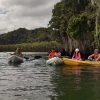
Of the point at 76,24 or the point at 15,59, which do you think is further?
the point at 76,24

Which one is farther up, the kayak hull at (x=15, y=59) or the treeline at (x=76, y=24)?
the treeline at (x=76, y=24)

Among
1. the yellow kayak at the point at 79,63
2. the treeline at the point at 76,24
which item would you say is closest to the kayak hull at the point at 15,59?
the yellow kayak at the point at 79,63

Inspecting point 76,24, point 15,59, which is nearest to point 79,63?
point 15,59

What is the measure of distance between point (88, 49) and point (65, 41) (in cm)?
810

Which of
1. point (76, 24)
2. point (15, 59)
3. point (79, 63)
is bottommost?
point (79, 63)

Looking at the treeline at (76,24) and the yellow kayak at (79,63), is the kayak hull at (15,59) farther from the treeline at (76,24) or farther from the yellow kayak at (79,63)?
the treeline at (76,24)

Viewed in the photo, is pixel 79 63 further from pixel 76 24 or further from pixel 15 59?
pixel 76 24

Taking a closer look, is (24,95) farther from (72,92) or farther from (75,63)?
(75,63)

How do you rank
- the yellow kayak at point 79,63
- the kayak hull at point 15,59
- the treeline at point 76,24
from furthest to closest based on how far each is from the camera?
the treeline at point 76,24 → the kayak hull at point 15,59 → the yellow kayak at point 79,63

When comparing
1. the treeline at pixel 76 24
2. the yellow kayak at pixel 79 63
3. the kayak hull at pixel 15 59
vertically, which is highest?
the treeline at pixel 76 24

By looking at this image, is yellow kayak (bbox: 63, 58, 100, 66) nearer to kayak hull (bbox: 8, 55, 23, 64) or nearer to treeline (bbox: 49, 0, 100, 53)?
kayak hull (bbox: 8, 55, 23, 64)

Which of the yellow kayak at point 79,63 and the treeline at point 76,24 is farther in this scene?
the treeline at point 76,24

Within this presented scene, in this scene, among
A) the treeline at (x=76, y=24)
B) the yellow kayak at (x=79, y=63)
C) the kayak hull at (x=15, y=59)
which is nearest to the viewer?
the yellow kayak at (x=79, y=63)

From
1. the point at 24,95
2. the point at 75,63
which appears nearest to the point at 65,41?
the point at 75,63
